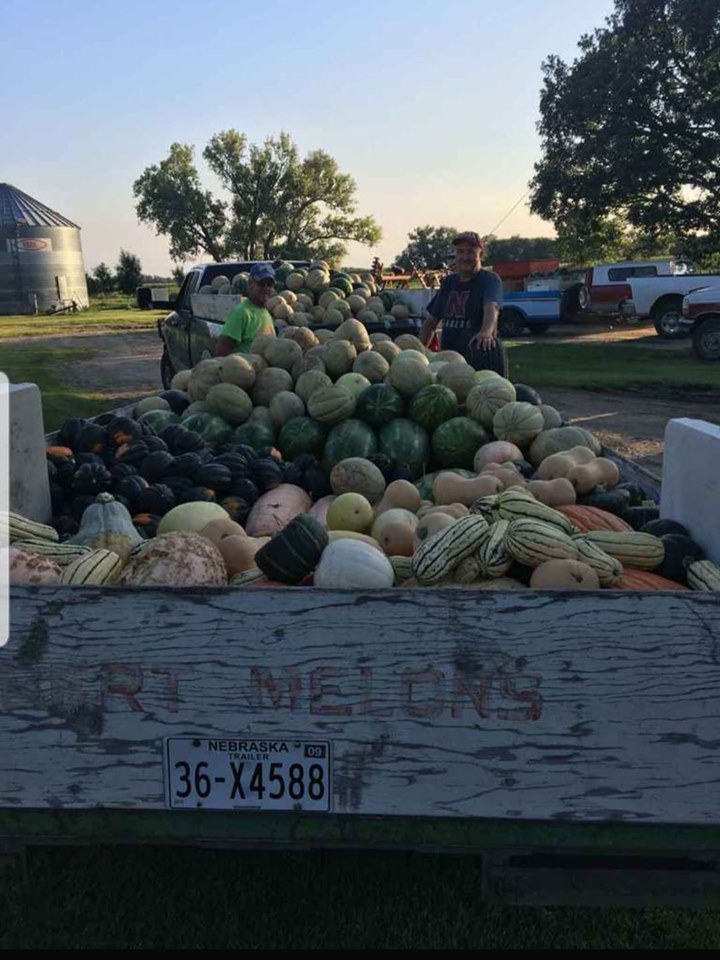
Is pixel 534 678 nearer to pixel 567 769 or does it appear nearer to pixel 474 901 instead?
pixel 567 769

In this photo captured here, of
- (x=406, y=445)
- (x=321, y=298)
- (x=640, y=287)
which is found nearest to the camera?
(x=406, y=445)

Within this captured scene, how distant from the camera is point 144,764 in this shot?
227cm

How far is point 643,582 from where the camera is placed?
2979mm

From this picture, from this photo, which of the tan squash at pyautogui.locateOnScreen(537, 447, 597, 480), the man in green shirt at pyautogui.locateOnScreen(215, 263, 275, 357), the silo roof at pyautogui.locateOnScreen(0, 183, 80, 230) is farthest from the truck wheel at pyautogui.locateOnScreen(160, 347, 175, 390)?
the silo roof at pyautogui.locateOnScreen(0, 183, 80, 230)

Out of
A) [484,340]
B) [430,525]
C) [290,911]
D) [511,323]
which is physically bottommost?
[290,911]

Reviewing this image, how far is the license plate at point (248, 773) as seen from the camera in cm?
225

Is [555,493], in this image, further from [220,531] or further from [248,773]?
[248,773]

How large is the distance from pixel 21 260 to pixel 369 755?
2452 inches

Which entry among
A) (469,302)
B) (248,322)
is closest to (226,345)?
(248,322)

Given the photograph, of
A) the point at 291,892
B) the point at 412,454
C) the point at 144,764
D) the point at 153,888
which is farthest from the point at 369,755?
the point at 412,454

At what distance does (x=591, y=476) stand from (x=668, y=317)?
25272 mm

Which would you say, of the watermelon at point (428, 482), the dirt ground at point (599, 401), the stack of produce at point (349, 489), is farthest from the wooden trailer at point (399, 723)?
the dirt ground at point (599, 401)

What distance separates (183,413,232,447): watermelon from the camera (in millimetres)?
5309

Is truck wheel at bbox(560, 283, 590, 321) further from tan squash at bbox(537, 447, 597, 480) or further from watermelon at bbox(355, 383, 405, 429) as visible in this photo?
tan squash at bbox(537, 447, 597, 480)
